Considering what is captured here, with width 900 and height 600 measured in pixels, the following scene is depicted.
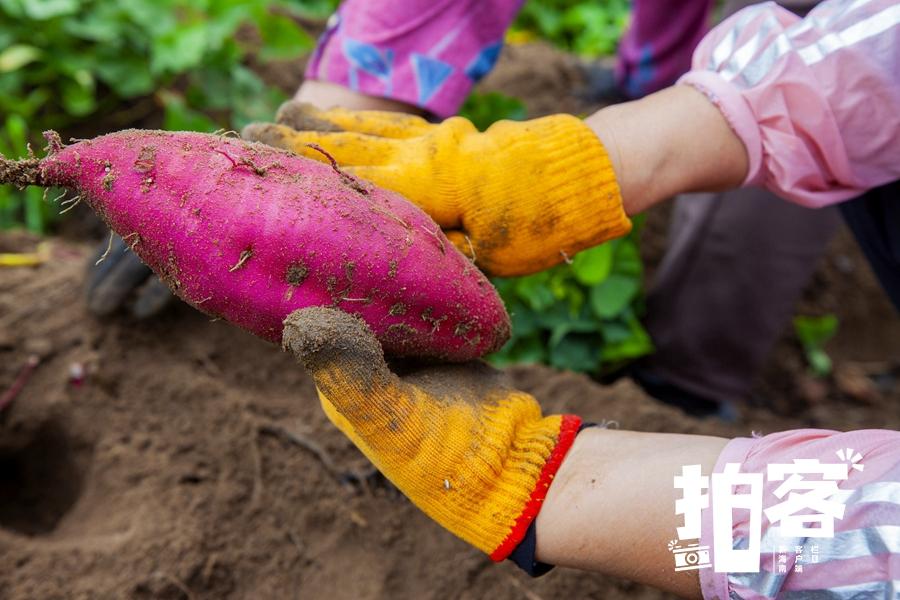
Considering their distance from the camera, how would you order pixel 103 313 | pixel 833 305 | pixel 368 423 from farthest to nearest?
pixel 833 305 → pixel 103 313 → pixel 368 423

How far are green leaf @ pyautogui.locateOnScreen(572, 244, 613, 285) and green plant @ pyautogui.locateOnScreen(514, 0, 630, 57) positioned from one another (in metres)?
1.75

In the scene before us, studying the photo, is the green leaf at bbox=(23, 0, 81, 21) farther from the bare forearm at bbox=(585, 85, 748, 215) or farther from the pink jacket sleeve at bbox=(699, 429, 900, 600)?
the pink jacket sleeve at bbox=(699, 429, 900, 600)

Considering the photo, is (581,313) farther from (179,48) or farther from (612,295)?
(179,48)

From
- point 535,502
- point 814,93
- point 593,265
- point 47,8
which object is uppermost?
point 814,93

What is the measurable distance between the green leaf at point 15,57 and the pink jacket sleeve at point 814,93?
6.10ft

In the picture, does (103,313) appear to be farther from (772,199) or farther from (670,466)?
(772,199)

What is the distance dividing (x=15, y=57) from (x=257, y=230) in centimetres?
175

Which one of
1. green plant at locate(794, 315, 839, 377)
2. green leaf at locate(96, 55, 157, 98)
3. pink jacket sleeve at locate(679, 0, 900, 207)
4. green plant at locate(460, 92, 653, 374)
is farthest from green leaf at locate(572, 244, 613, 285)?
green leaf at locate(96, 55, 157, 98)

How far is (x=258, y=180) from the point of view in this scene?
898 millimetres

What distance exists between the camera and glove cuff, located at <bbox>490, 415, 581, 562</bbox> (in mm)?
918

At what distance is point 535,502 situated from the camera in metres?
0.92

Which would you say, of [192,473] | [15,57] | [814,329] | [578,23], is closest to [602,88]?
[578,23]

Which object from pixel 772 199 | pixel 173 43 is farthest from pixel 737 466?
pixel 173 43

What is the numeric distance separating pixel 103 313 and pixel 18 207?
0.83 m
